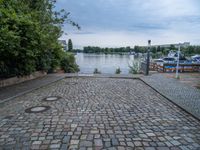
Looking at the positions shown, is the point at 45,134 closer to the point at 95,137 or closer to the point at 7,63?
the point at 95,137

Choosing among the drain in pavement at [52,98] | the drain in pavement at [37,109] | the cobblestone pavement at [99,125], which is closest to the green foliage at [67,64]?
the drain in pavement at [52,98]

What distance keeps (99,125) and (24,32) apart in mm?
4923

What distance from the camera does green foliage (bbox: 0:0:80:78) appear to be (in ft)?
18.7

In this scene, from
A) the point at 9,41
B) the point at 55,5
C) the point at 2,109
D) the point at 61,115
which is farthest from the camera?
the point at 55,5

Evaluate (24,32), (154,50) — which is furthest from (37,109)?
(154,50)

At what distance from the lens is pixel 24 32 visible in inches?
256

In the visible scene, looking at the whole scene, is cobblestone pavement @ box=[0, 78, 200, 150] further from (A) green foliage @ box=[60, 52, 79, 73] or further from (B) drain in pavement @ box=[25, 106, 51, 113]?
(A) green foliage @ box=[60, 52, 79, 73]

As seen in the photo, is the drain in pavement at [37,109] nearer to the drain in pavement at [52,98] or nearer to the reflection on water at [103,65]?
the drain in pavement at [52,98]

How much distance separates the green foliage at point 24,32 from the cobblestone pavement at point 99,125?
1.94 m

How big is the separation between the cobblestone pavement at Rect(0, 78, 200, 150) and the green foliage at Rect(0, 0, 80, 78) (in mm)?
1937

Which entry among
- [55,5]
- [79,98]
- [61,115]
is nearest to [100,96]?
[79,98]

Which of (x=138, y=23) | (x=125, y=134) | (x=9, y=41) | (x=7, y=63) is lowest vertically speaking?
(x=125, y=134)

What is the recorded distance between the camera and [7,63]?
7.02m

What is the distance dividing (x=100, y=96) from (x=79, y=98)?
0.76m
